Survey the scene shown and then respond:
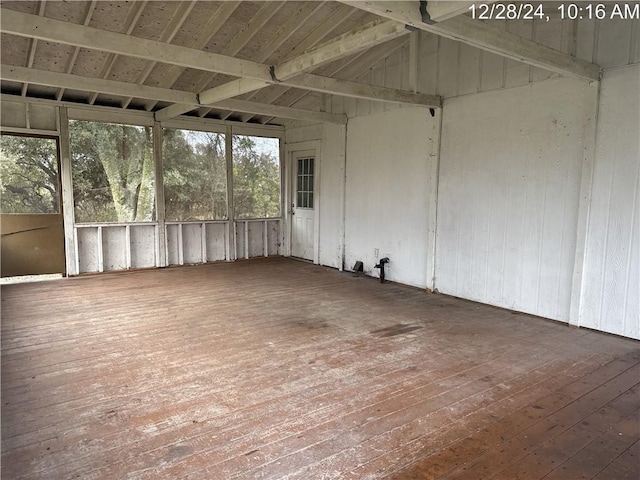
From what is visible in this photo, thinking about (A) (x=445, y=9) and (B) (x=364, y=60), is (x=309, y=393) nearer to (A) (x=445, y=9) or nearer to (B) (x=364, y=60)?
(A) (x=445, y=9)

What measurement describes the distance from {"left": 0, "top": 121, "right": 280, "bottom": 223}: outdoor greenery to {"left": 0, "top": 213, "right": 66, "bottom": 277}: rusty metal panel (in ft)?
0.57

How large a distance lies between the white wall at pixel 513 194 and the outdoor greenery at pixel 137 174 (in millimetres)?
4469

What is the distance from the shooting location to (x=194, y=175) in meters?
8.39

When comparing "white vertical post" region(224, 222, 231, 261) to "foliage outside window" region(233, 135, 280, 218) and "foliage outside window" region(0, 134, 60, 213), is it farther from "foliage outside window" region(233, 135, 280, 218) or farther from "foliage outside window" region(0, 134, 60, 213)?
"foliage outside window" region(0, 134, 60, 213)

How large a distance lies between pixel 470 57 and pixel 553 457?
16.5 ft

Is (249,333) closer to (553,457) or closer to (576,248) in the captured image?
(553,457)

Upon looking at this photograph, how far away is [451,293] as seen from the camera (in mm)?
6172

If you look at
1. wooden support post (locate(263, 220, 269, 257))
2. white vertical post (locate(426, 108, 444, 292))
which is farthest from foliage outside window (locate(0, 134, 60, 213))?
white vertical post (locate(426, 108, 444, 292))

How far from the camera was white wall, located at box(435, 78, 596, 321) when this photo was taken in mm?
4793

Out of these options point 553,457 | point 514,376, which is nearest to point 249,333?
point 514,376

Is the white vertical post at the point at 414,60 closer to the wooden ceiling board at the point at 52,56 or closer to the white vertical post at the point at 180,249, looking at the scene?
the wooden ceiling board at the point at 52,56

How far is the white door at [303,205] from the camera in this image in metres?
8.97

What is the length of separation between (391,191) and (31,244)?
5982mm

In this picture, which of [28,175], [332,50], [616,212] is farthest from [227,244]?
[616,212]
